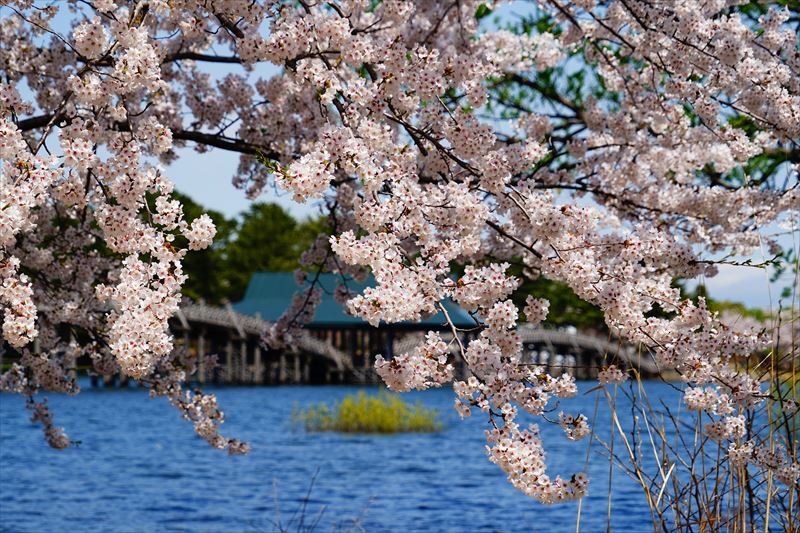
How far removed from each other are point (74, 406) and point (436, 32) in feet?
120

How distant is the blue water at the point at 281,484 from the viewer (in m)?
13.5

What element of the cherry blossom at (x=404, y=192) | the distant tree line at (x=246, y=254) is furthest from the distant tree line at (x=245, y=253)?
the cherry blossom at (x=404, y=192)

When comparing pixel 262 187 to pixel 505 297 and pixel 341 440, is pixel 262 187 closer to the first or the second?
pixel 505 297

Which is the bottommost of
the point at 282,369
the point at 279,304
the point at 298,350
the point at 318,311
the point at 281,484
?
the point at 281,484

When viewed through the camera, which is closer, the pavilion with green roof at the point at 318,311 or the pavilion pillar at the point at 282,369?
the pavilion with green roof at the point at 318,311

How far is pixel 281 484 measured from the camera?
17734 millimetres

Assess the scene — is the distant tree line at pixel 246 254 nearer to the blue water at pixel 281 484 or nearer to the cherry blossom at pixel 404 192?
the blue water at pixel 281 484

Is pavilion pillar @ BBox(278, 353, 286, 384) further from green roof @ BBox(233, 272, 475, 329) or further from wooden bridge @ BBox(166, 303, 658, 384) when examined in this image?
green roof @ BBox(233, 272, 475, 329)

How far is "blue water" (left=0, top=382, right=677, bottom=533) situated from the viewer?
13523 millimetres

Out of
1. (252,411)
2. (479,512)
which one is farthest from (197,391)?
(252,411)

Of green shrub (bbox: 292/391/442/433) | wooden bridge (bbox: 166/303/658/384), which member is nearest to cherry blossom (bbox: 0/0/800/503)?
green shrub (bbox: 292/391/442/433)

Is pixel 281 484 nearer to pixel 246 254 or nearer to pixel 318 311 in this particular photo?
pixel 318 311

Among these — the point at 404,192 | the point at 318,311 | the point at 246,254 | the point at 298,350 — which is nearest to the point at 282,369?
the point at 298,350

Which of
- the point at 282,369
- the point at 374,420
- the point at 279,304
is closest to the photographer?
the point at 374,420
